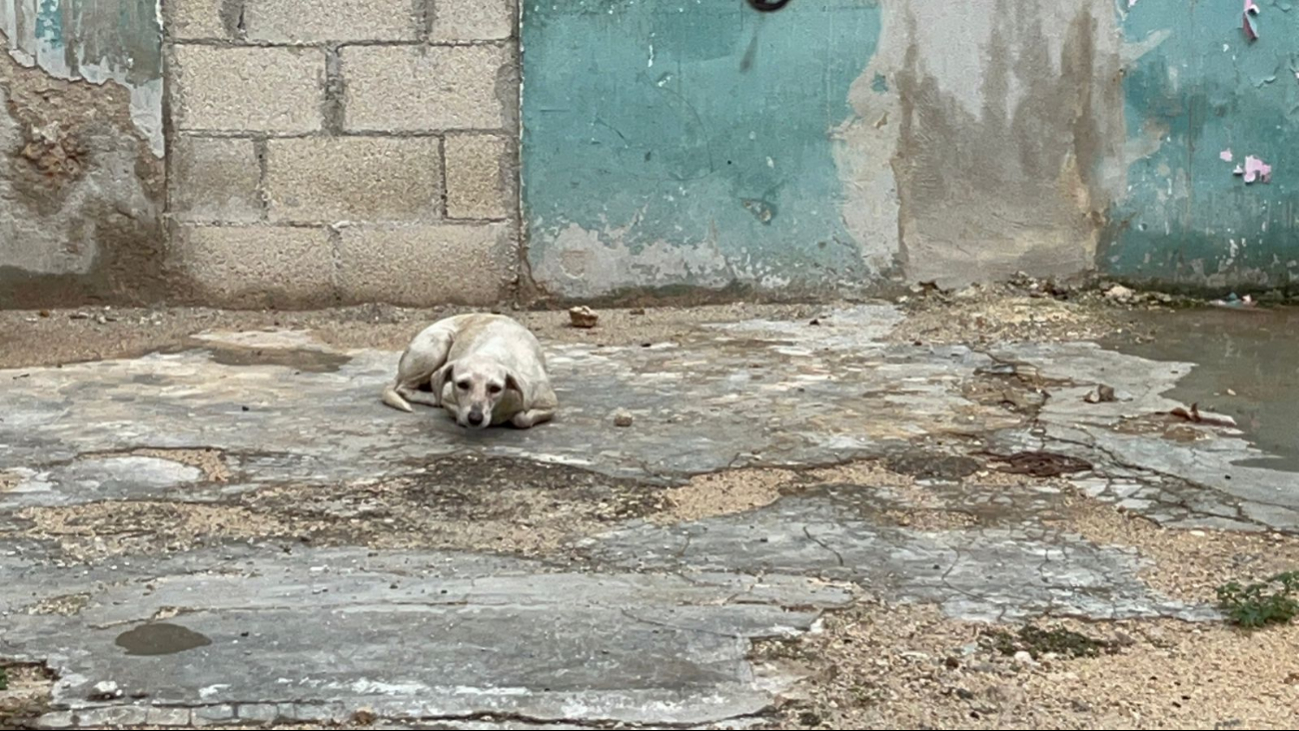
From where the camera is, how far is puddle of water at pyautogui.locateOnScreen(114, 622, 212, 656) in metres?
3.70

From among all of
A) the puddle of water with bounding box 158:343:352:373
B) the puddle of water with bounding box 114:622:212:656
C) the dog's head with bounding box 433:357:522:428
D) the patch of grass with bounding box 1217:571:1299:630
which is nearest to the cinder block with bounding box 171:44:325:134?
the puddle of water with bounding box 158:343:352:373

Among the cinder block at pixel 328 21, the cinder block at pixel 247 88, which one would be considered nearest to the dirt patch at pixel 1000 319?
the cinder block at pixel 328 21

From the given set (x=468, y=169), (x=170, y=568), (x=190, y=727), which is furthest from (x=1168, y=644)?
(x=468, y=169)

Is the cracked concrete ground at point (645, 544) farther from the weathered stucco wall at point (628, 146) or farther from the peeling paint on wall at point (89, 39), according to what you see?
the peeling paint on wall at point (89, 39)

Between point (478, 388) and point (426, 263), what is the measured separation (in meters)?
2.70

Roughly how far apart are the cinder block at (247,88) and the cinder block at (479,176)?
717 mm

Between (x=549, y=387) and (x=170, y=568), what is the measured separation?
2003 mm

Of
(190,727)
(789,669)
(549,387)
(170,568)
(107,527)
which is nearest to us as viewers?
(190,727)

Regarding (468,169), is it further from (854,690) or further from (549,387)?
(854,690)

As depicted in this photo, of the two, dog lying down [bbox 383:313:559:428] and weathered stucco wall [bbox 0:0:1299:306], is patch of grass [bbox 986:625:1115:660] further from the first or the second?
weathered stucco wall [bbox 0:0:1299:306]

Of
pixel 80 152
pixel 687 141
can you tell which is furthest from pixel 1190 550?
pixel 80 152

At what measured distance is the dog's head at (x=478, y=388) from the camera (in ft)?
18.6

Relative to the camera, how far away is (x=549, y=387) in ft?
19.7

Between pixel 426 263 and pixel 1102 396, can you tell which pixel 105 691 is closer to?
pixel 1102 396
